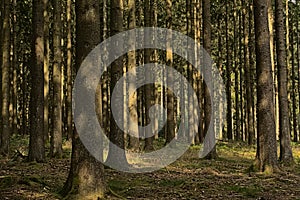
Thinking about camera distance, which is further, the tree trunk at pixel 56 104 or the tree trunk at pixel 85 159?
the tree trunk at pixel 56 104

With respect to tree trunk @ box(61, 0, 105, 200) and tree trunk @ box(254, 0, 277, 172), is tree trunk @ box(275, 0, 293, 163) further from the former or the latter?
tree trunk @ box(61, 0, 105, 200)

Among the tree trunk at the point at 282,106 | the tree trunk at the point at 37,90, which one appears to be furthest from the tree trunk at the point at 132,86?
the tree trunk at the point at 282,106

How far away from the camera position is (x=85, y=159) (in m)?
9.20

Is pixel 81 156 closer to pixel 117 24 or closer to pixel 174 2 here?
pixel 117 24

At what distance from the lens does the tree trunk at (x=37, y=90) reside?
623 inches

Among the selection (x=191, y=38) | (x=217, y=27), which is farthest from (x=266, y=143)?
(x=217, y=27)

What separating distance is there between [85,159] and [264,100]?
7.57 m

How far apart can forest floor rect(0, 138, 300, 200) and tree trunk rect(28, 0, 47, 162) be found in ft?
2.06

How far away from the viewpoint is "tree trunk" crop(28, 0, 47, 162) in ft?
51.9

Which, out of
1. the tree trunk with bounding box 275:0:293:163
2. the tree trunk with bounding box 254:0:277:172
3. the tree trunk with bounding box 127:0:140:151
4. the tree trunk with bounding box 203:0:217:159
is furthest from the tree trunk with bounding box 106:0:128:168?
the tree trunk with bounding box 275:0:293:163

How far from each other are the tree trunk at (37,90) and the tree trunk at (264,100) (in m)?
7.11

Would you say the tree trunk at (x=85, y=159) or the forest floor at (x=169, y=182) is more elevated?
the tree trunk at (x=85, y=159)

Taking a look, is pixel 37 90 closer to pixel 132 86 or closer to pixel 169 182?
pixel 132 86

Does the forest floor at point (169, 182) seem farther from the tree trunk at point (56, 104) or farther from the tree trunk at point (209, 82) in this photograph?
the tree trunk at point (209, 82)
